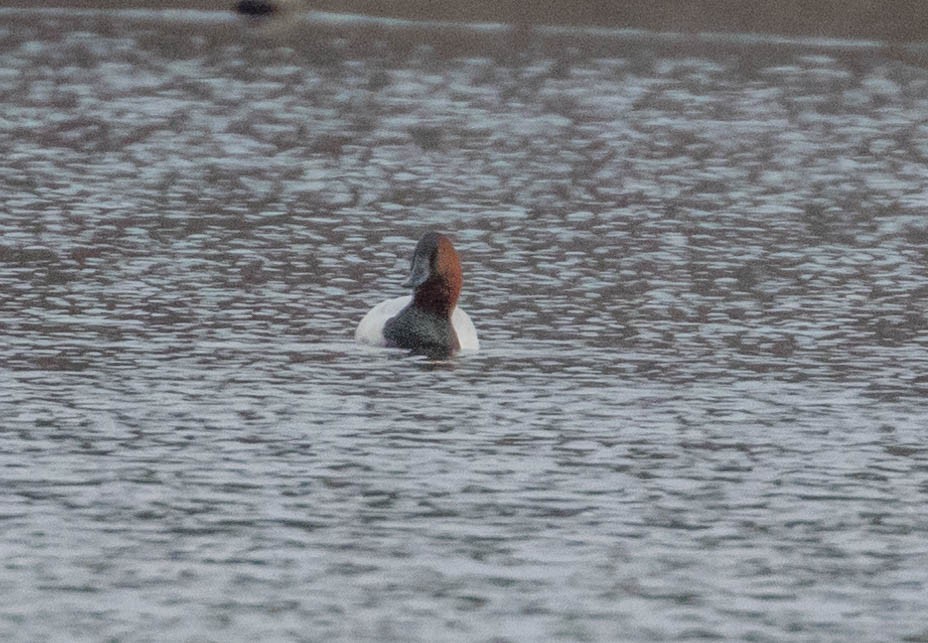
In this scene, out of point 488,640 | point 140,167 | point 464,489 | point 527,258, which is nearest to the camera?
point 488,640

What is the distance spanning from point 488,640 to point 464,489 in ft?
10.4

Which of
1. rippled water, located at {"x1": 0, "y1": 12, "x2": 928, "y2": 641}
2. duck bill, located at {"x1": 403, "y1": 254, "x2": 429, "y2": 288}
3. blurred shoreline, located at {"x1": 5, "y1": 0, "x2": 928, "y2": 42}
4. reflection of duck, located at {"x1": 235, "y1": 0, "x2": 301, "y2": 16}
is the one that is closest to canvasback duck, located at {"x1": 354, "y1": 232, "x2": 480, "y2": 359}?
duck bill, located at {"x1": 403, "y1": 254, "x2": 429, "y2": 288}

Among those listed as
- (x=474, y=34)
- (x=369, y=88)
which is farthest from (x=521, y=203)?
(x=474, y=34)

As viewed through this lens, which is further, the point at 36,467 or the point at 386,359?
the point at 386,359

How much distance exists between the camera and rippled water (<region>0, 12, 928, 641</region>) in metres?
12.7

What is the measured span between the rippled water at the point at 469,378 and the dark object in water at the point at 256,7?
1593 centimetres

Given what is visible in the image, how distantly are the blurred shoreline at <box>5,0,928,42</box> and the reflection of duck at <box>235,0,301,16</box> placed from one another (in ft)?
0.52

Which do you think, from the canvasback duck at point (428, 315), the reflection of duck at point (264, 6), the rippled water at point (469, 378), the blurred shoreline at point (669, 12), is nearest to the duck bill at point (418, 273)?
the canvasback duck at point (428, 315)

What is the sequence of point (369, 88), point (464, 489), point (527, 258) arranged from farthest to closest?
point (369, 88) < point (527, 258) < point (464, 489)

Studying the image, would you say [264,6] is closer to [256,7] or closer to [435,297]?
[256,7]

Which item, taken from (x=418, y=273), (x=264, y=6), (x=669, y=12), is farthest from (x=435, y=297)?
(x=264, y=6)

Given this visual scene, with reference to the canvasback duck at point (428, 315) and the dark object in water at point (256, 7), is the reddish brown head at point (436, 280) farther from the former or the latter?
the dark object in water at point (256, 7)

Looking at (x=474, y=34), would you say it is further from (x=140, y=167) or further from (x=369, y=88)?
(x=140, y=167)

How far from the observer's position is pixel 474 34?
51.5 m
